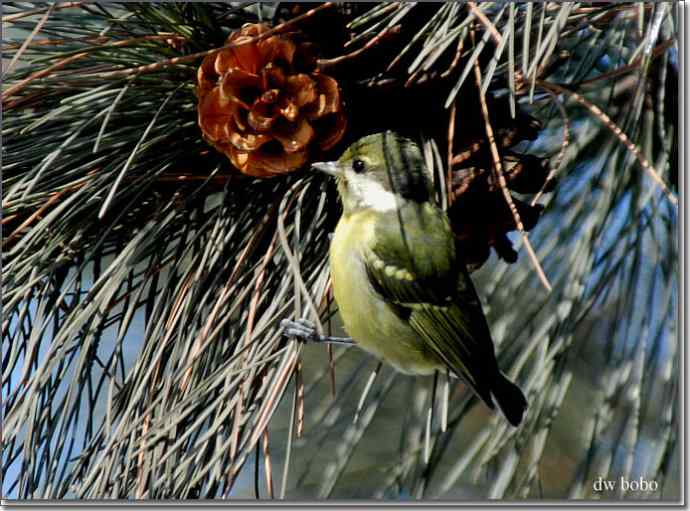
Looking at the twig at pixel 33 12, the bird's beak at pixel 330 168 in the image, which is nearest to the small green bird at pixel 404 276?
the bird's beak at pixel 330 168

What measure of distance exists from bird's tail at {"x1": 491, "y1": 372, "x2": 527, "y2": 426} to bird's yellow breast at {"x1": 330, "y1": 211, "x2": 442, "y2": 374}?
0.20ft

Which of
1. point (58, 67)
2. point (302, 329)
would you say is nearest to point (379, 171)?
point (302, 329)

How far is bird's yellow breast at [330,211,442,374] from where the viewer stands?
0.80 metres

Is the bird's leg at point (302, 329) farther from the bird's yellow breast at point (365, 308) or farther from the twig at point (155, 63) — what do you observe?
the twig at point (155, 63)

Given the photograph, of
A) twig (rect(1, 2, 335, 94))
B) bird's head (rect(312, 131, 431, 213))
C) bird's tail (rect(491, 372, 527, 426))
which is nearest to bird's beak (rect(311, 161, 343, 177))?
bird's head (rect(312, 131, 431, 213))

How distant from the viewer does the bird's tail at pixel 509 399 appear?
32.9 inches

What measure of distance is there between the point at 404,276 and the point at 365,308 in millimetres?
45

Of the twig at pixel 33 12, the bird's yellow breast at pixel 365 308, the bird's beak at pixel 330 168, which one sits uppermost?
the twig at pixel 33 12

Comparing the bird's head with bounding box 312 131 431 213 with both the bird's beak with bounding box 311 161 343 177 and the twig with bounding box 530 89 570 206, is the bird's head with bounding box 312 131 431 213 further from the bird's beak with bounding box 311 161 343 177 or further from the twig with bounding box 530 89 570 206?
the twig with bounding box 530 89 570 206

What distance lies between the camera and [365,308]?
2.70 feet

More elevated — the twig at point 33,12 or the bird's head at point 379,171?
the twig at point 33,12

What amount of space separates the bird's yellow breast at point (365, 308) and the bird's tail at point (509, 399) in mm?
60

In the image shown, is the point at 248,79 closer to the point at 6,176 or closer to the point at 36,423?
the point at 6,176

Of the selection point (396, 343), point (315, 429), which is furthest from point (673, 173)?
point (315, 429)
